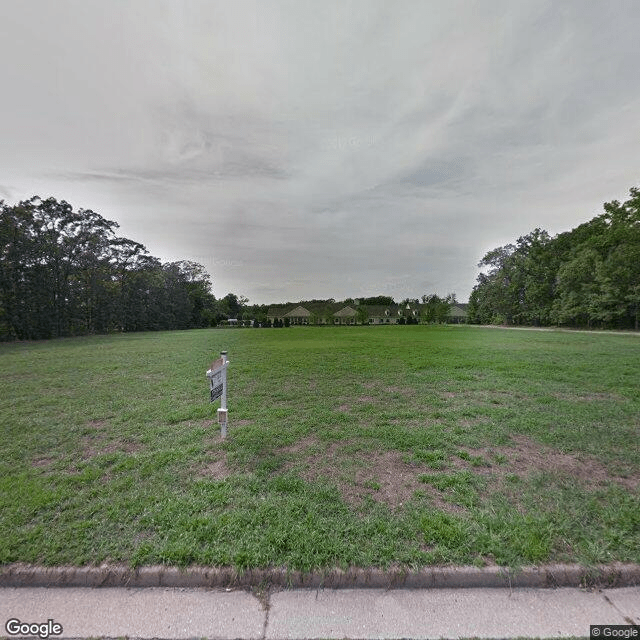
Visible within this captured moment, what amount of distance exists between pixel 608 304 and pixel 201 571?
4154cm

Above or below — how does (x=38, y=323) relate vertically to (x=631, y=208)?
below

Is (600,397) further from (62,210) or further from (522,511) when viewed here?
(62,210)

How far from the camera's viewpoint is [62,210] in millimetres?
27766

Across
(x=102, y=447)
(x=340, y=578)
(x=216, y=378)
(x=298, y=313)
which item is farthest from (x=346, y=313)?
(x=340, y=578)

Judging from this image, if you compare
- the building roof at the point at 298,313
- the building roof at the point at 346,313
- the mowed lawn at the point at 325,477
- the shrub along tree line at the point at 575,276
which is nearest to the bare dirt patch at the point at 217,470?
the mowed lawn at the point at 325,477

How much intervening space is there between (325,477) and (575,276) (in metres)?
42.7

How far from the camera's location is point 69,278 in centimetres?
2983

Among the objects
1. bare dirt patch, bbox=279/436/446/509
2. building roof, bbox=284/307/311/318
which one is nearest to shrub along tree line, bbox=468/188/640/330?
bare dirt patch, bbox=279/436/446/509

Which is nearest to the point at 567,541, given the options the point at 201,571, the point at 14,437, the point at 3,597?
the point at 201,571

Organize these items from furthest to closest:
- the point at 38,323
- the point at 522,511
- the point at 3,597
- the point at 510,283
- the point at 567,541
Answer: the point at 510,283, the point at 38,323, the point at 522,511, the point at 567,541, the point at 3,597

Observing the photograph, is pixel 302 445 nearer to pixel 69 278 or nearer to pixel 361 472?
pixel 361 472

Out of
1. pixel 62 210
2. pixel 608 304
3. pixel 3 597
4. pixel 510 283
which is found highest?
pixel 62 210

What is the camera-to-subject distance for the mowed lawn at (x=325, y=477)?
7.33 feet

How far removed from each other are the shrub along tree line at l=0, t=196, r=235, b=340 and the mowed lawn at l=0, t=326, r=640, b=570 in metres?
25.9
